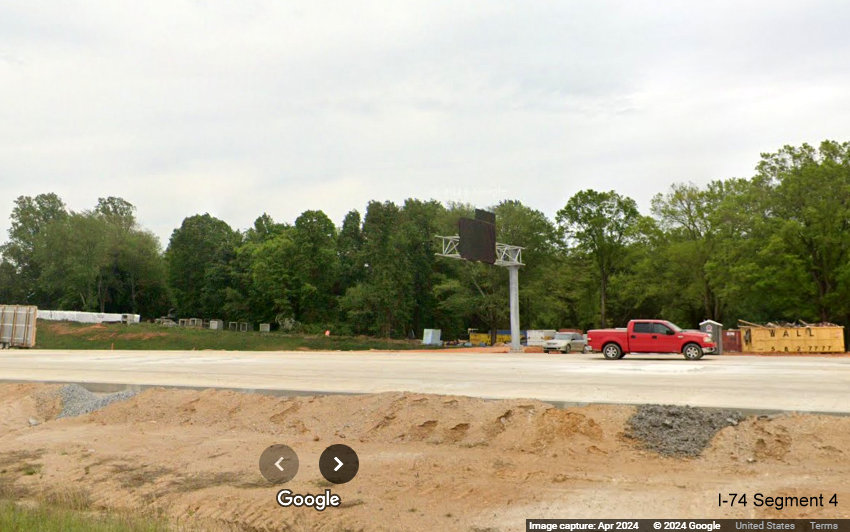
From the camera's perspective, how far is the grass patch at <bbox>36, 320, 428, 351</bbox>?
69250mm

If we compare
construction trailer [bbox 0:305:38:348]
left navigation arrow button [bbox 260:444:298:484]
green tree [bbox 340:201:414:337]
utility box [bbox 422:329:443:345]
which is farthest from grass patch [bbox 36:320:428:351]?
left navigation arrow button [bbox 260:444:298:484]

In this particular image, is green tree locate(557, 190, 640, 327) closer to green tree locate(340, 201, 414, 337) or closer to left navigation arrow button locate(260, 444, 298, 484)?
green tree locate(340, 201, 414, 337)

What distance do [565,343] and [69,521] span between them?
130 ft

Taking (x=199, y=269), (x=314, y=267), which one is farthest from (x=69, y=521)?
(x=199, y=269)

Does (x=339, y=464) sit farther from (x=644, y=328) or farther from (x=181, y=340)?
(x=181, y=340)

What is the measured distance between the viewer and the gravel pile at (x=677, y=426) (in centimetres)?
1048

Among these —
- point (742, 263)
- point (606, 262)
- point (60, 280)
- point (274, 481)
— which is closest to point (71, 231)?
point (60, 280)

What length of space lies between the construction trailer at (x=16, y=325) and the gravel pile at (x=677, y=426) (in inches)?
1897

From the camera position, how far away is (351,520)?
8336 millimetres

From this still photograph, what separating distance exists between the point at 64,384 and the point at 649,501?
16658 millimetres

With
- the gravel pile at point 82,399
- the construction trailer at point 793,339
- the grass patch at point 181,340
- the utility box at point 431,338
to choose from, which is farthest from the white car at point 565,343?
the gravel pile at point 82,399

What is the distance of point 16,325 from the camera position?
4872cm

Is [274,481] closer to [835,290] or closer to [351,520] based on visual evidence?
[351,520]

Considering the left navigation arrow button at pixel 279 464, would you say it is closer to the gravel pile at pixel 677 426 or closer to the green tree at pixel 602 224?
the gravel pile at pixel 677 426
